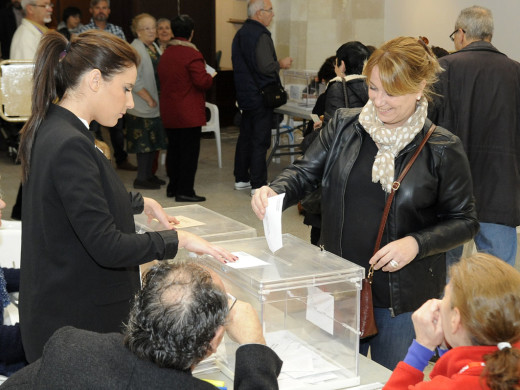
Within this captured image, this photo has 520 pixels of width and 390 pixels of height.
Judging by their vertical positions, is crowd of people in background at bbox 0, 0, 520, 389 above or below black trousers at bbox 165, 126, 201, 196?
above

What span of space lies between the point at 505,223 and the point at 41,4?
167 inches

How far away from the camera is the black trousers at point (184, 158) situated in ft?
22.9

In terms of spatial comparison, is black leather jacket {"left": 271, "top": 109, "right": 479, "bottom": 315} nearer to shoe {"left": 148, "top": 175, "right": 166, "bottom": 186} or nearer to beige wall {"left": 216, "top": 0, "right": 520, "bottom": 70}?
beige wall {"left": 216, "top": 0, "right": 520, "bottom": 70}

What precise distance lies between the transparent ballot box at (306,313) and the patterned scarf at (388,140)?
0.33 meters

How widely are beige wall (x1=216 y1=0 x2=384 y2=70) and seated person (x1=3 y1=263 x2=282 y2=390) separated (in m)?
7.81

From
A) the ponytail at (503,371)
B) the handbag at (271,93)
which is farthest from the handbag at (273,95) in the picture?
the ponytail at (503,371)

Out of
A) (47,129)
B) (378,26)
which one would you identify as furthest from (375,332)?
(378,26)

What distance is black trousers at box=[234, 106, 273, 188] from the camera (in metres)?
7.32

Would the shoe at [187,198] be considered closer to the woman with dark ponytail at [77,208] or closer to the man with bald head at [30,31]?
the man with bald head at [30,31]

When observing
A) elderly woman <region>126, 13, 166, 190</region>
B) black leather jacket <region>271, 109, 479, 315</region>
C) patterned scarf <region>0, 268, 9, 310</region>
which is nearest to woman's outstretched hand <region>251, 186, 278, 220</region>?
black leather jacket <region>271, 109, 479, 315</region>

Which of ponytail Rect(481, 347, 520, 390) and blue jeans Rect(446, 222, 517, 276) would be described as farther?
blue jeans Rect(446, 222, 517, 276)

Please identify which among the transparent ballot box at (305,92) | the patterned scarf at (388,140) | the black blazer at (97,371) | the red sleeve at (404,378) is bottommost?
the transparent ballot box at (305,92)

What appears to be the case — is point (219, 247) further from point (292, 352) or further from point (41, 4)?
point (41, 4)

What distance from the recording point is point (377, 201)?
7.84ft
